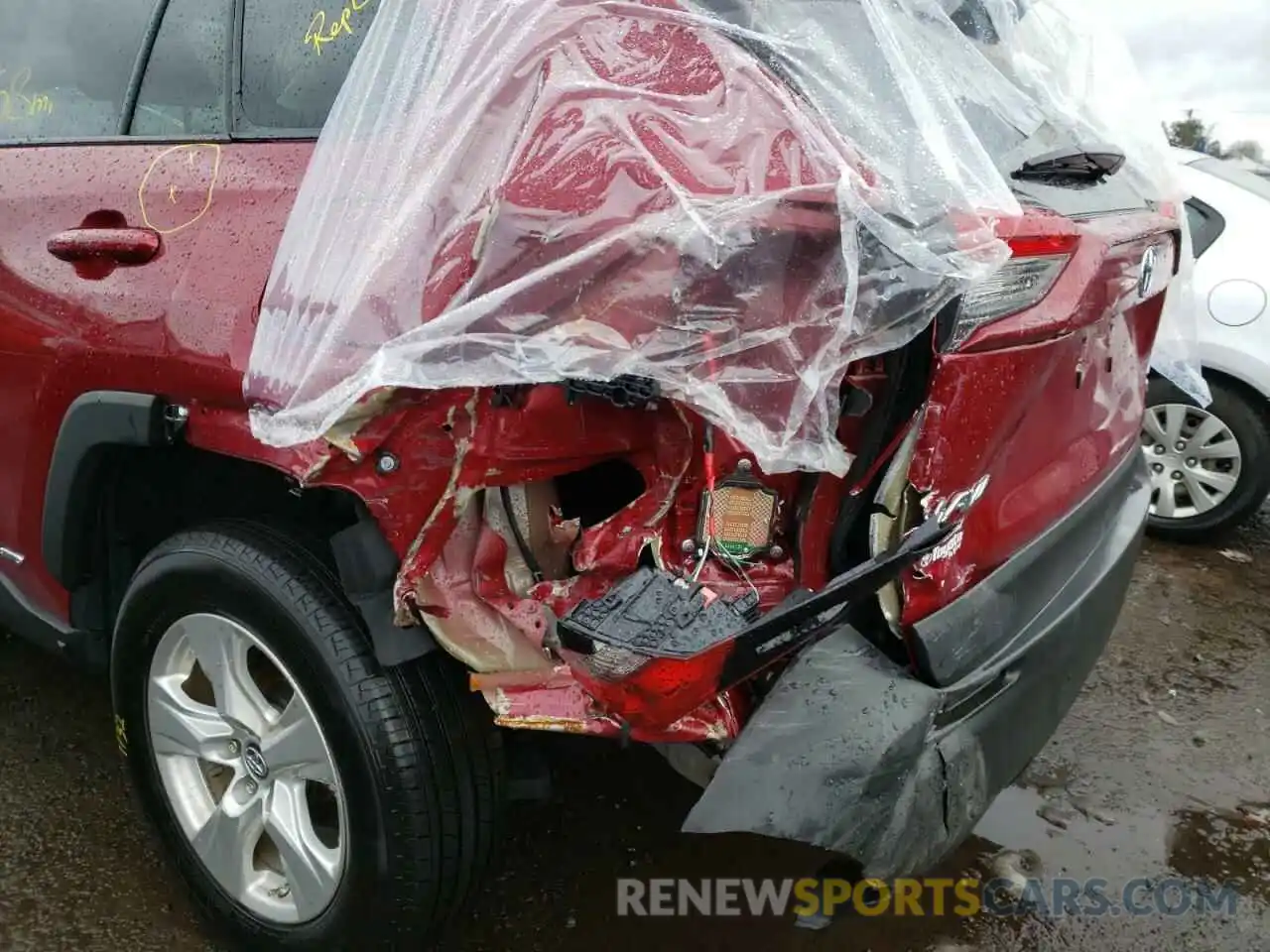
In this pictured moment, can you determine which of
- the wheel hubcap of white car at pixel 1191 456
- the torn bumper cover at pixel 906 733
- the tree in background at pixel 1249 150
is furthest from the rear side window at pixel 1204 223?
the torn bumper cover at pixel 906 733

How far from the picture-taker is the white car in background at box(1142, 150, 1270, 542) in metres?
3.87

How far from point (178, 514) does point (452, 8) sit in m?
1.32

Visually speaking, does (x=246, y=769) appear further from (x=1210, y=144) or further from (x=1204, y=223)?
(x=1210, y=144)

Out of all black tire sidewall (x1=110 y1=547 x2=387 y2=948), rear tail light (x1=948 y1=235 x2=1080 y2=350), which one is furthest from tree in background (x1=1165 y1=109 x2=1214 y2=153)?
black tire sidewall (x1=110 y1=547 x2=387 y2=948)

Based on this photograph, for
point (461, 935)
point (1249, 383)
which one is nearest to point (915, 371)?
→ point (461, 935)

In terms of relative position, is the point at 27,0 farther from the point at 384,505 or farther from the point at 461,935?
the point at 461,935

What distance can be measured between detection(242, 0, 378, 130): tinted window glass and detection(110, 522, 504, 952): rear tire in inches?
31.6

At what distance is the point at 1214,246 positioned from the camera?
3.94 meters

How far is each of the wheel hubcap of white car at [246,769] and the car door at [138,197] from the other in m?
0.47

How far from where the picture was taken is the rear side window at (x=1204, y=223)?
12.3 ft

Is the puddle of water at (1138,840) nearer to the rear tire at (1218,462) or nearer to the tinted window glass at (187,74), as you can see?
the rear tire at (1218,462)

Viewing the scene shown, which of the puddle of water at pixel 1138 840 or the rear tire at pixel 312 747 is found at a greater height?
the rear tire at pixel 312 747

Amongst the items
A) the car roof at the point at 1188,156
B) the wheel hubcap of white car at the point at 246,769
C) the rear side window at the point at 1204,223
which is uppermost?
the car roof at the point at 1188,156

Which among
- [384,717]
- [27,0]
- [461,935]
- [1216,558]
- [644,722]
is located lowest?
[1216,558]
